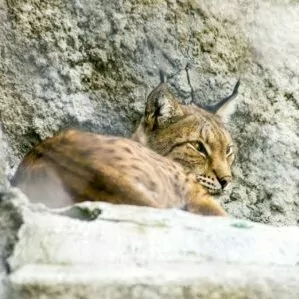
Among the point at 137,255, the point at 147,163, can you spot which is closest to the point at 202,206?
the point at 147,163

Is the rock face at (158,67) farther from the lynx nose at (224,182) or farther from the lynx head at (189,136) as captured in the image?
the lynx nose at (224,182)

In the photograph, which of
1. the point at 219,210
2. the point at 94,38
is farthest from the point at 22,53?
the point at 219,210

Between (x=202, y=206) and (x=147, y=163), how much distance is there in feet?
0.85

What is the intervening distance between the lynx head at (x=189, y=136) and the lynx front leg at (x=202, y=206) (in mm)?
528

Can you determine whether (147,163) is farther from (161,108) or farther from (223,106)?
(223,106)

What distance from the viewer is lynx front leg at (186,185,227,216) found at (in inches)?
129

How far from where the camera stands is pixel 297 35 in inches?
174

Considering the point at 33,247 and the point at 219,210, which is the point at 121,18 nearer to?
the point at 219,210

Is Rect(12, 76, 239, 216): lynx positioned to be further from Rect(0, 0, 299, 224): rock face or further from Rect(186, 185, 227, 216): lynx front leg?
Rect(0, 0, 299, 224): rock face

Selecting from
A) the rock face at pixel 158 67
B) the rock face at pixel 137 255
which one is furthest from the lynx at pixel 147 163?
the rock face at pixel 137 255

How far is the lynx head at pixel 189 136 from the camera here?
12.9 feet

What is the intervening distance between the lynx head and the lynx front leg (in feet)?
1.73

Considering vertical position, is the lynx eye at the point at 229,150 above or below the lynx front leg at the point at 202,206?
below

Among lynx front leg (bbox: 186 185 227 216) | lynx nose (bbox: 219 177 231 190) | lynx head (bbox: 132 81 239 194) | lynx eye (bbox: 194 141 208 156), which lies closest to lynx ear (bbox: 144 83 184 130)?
lynx head (bbox: 132 81 239 194)
